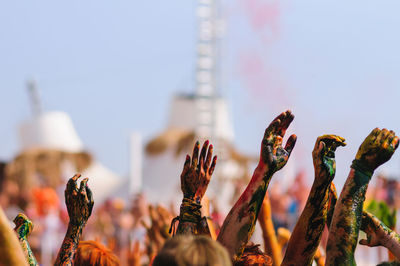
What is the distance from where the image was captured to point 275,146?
2.72 m

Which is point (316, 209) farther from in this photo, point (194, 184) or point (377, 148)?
point (194, 184)

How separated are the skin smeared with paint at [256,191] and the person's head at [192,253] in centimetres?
51

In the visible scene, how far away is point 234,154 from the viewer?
20797mm

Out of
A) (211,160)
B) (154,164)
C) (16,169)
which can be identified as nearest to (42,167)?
(16,169)

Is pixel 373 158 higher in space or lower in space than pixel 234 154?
higher

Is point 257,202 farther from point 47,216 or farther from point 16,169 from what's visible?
point 16,169

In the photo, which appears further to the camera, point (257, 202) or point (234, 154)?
point (234, 154)

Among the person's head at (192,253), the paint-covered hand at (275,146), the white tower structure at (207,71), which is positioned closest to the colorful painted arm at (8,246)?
the person's head at (192,253)

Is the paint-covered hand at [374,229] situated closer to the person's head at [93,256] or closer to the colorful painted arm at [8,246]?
the person's head at [93,256]

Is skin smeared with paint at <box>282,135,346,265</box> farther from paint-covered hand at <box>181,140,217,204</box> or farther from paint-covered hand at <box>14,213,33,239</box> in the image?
paint-covered hand at <box>14,213,33,239</box>

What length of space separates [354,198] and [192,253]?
860 mm

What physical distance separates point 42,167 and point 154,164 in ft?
9.84

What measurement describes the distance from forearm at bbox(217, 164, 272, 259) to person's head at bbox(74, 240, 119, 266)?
0.74m

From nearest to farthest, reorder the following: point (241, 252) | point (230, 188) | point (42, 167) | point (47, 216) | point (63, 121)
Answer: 1. point (241, 252)
2. point (47, 216)
3. point (230, 188)
4. point (42, 167)
5. point (63, 121)
